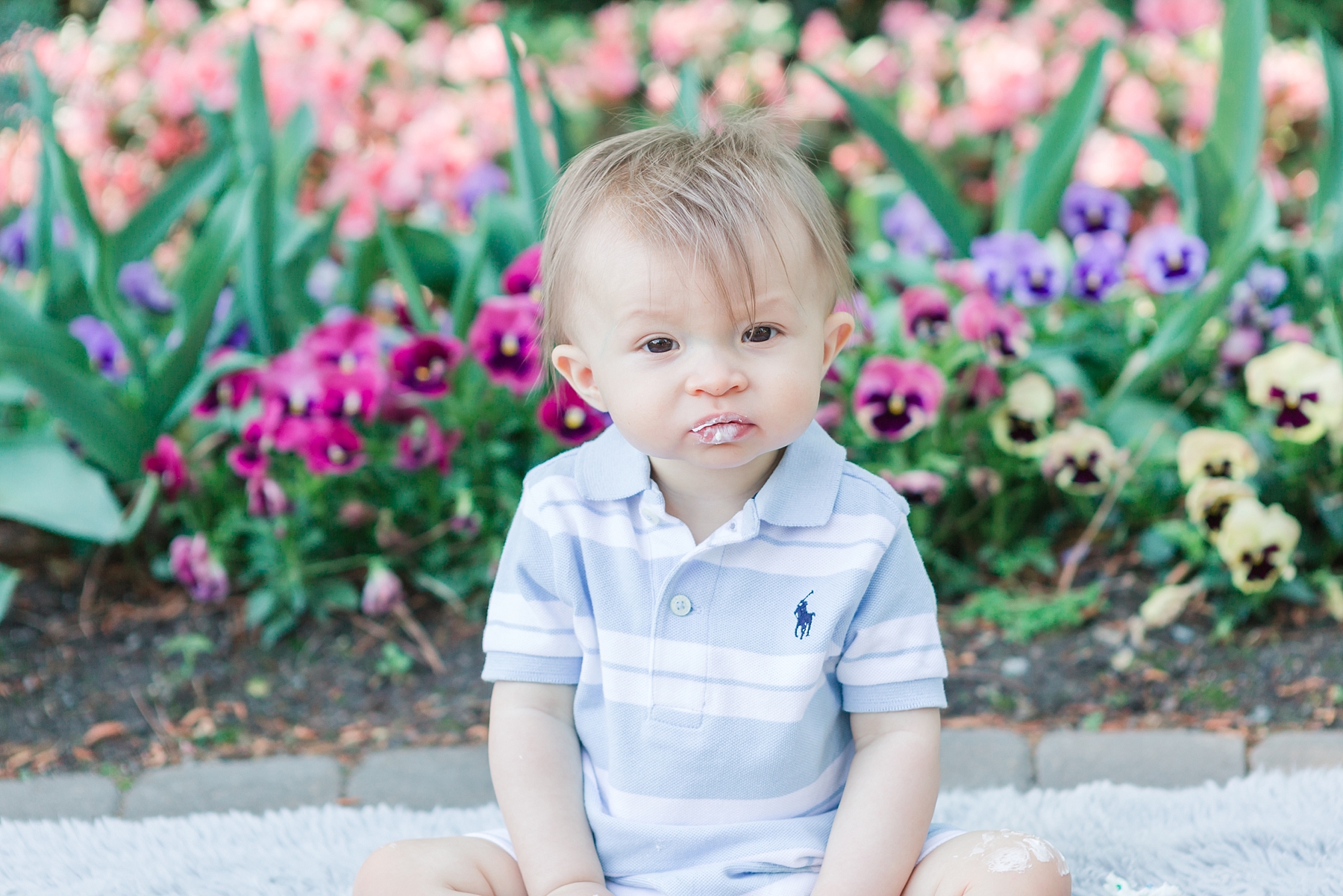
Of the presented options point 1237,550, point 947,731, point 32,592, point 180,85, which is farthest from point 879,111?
point 180,85

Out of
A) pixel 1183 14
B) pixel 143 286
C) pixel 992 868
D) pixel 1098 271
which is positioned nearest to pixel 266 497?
pixel 143 286

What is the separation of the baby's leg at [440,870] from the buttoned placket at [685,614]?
236 millimetres

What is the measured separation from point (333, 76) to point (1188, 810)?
126 inches

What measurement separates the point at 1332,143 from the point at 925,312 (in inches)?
37.1

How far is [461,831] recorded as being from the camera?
65.6 inches

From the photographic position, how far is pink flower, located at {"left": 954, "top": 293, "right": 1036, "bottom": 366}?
2139 mm

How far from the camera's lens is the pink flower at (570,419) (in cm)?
212

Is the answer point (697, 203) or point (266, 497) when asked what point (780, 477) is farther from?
point (266, 497)

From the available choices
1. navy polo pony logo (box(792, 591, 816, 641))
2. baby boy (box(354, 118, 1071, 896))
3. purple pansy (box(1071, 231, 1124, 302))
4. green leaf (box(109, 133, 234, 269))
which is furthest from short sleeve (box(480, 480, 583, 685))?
green leaf (box(109, 133, 234, 269))

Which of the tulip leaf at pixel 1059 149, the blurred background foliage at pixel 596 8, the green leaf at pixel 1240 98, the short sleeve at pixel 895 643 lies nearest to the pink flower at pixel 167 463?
the short sleeve at pixel 895 643

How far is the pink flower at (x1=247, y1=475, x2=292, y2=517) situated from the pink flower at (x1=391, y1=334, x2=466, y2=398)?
0.86 ft

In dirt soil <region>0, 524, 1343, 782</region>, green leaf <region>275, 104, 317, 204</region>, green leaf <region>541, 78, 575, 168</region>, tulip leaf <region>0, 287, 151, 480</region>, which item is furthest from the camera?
green leaf <region>275, 104, 317, 204</region>

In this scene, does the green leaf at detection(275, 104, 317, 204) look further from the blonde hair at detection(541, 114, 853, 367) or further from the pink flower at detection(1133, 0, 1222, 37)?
the pink flower at detection(1133, 0, 1222, 37)

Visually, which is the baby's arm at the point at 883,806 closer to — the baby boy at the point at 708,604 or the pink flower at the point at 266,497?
the baby boy at the point at 708,604
